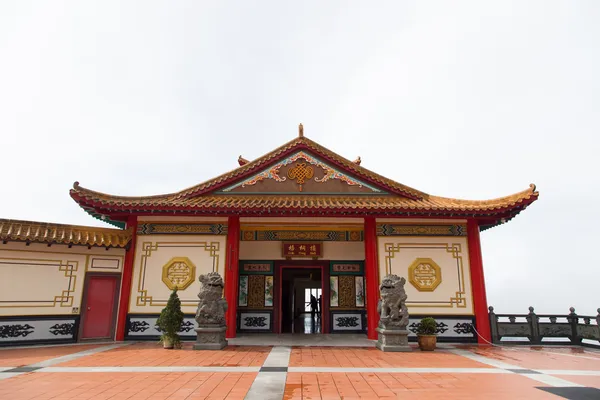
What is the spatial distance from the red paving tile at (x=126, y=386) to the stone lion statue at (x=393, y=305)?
4.18m

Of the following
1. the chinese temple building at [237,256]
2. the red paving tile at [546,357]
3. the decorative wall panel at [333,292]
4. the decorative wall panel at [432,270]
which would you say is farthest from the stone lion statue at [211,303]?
the red paving tile at [546,357]

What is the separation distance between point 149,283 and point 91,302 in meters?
1.64

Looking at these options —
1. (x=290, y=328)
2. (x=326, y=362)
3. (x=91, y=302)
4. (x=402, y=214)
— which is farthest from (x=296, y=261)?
(x=91, y=302)

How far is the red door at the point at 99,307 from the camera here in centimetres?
1020

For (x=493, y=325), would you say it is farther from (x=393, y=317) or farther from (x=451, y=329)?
(x=393, y=317)

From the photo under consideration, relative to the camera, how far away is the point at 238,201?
1124 centimetres

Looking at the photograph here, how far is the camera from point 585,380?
601cm

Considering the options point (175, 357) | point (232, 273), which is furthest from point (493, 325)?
point (175, 357)

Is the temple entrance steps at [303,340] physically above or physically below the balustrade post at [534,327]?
below

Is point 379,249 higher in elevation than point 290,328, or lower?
higher

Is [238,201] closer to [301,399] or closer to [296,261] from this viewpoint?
[296,261]

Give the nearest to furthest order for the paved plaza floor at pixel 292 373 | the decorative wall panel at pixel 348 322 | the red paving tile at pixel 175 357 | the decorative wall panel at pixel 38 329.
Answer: the paved plaza floor at pixel 292 373 → the red paving tile at pixel 175 357 → the decorative wall panel at pixel 38 329 → the decorative wall panel at pixel 348 322

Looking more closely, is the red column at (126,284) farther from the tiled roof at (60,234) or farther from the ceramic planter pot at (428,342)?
the ceramic planter pot at (428,342)

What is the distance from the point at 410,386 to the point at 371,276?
516 cm
